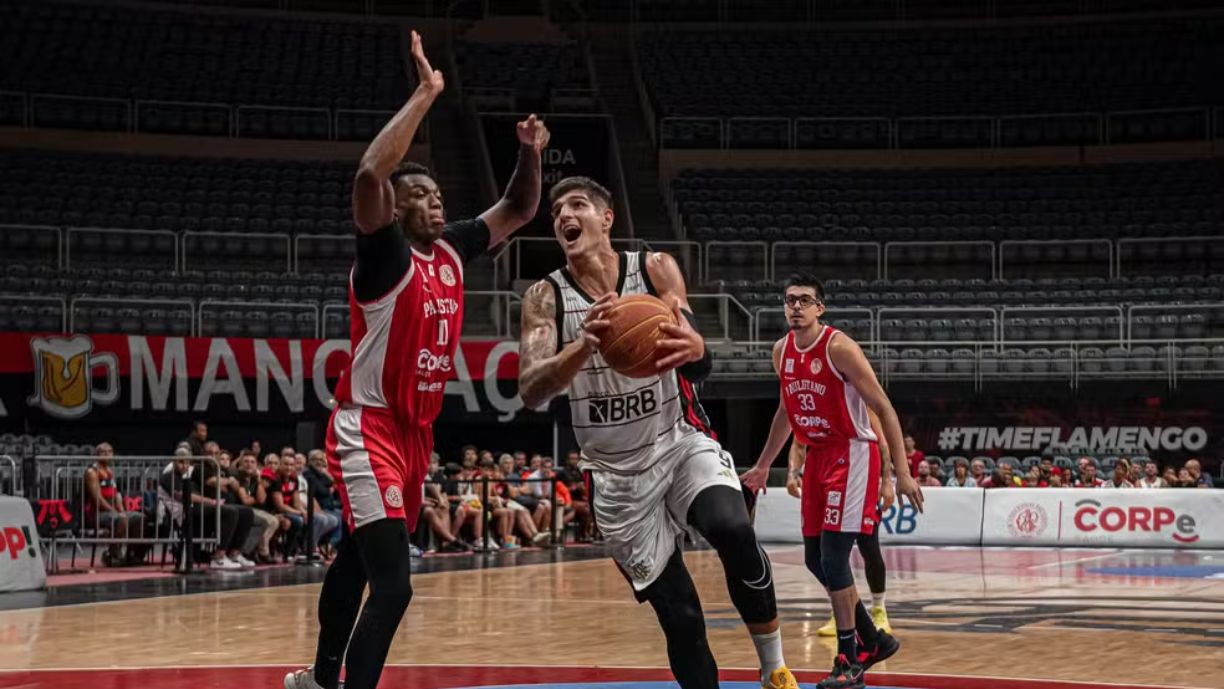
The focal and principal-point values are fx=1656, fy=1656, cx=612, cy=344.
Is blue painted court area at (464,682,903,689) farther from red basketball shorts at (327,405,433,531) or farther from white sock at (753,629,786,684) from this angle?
red basketball shorts at (327,405,433,531)

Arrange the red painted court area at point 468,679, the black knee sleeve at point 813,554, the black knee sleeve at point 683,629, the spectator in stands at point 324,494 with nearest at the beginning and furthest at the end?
the black knee sleeve at point 683,629, the red painted court area at point 468,679, the black knee sleeve at point 813,554, the spectator in stands at point 324,494

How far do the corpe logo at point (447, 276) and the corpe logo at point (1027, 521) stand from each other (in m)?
16.8

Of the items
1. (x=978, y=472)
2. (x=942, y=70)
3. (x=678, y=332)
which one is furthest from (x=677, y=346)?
(x=942, y=70)

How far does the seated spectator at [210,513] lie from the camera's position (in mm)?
17109

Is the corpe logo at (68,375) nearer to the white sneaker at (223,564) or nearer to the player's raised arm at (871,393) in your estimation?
the white sneaker at (223,564)

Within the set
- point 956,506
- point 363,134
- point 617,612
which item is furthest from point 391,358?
point 363,134

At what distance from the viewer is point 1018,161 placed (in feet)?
112

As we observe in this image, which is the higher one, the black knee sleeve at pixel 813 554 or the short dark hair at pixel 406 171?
the short dark hair at pixel 406 171

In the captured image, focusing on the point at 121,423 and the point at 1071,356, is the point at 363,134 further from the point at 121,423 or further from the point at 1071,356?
the point at 1071,356

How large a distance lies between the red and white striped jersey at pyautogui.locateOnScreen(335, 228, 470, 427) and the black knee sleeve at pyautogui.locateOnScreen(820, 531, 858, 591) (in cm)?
288

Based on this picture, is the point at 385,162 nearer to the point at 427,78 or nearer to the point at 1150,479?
the point at 427,78

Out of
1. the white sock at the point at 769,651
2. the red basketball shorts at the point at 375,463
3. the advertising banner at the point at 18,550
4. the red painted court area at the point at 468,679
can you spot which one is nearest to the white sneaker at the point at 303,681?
the red basketball shorts at the point at 375,463

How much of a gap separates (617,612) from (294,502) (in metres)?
6.97

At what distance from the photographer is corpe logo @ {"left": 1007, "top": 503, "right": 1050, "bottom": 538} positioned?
866 inches
